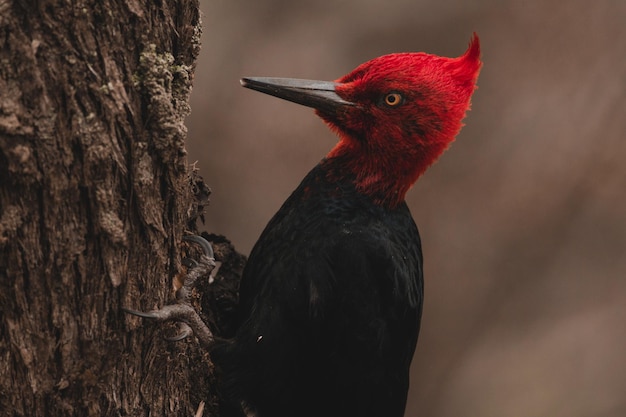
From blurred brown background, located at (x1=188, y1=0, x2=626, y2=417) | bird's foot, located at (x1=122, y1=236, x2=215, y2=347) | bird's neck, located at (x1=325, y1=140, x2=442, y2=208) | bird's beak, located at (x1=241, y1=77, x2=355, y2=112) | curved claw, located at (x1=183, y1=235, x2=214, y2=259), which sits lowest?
bird's foot, located at (x1=122, y1=236, x2=215, y2=347)

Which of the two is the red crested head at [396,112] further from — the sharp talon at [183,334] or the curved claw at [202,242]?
the sharp talon at [183,334]

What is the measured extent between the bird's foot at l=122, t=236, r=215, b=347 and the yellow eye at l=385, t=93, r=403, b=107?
818 mm

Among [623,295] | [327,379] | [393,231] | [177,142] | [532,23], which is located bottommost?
[327,379]

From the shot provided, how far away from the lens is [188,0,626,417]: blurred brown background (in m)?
4.69

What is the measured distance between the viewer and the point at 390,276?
8.23ft

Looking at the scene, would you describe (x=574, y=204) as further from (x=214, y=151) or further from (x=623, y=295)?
(x=214, y=151)

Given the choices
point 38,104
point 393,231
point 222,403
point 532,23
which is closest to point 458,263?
point 532,23

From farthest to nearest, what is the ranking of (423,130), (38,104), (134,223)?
(423,130), (134,223), (38,104)

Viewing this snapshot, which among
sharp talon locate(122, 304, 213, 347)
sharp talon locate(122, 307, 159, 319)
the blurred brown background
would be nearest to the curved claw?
sharp talon locate(122, 304, 213, 347)

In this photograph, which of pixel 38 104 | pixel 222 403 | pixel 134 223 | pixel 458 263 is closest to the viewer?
pixel 38 104

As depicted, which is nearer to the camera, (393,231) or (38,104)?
(38,104)

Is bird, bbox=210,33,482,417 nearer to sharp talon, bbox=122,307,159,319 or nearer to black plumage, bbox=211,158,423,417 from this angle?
black plumage, bbox=211,158,423,417

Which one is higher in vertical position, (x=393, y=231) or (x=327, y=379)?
(x=393, y=231)

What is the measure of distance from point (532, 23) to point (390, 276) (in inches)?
117
